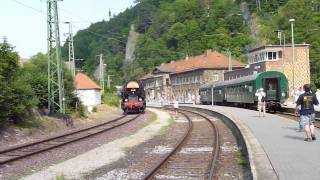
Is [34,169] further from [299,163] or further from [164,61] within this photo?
[164,61]

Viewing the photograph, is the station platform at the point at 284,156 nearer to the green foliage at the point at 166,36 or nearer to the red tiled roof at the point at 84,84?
the red tiled roof at the point at 84,84

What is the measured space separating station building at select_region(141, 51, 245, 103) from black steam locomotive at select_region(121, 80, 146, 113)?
42.4 m

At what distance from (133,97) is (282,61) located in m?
35.2

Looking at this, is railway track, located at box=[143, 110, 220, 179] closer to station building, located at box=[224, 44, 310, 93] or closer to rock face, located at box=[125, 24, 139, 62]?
station building, located at box=[224, 44, 310, 93]

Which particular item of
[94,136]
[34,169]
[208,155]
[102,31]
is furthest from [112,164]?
[102,31]

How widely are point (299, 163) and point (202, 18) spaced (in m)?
135

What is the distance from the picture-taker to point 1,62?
24422 mm

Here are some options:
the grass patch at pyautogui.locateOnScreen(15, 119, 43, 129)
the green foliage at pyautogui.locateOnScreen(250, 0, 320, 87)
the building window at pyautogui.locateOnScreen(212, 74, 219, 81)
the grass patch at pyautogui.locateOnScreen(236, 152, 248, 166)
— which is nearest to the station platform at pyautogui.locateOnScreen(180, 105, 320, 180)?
the grass patch at pyautogui.locateOnScreen(236, 152, 248, 166)

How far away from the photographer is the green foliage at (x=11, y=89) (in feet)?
77.4

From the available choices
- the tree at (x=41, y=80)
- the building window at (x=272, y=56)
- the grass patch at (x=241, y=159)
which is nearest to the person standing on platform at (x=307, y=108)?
the grass patch at (x=241, y=159)

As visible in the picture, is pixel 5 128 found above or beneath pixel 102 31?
beneath

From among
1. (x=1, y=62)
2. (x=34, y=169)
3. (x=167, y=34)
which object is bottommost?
(x=34, y=169)

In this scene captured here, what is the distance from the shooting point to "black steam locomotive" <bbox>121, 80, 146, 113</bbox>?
1966 inches

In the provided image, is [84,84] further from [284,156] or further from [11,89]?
[284,156]
